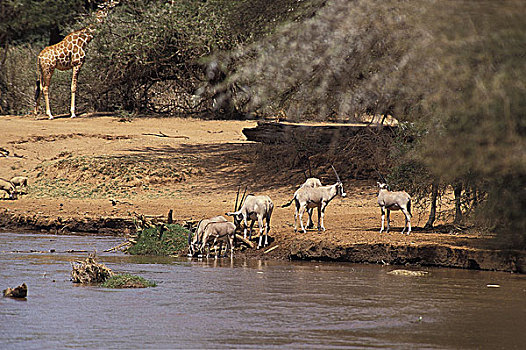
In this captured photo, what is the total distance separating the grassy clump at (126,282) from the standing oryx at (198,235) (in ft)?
10.3

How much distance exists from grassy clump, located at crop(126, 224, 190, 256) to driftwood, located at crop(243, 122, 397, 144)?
838cm

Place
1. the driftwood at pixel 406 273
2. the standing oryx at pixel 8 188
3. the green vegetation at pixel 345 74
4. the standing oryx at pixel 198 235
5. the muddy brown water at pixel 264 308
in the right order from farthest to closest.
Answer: the standing oryx at pixel 8 188
the standing oryx at pixel 198 235
the driftwood at pixel 406 273
the muddy brown water at pixel 264 308
the green vegetation at pixel 345 74

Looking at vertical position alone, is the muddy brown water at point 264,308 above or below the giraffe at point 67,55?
below

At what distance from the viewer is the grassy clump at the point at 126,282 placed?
1253cm

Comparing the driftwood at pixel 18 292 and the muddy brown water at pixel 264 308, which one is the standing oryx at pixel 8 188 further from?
the driftwood at pixel 18 292

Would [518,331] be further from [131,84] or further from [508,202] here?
[131,84]

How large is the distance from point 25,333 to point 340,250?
7525 millimetres

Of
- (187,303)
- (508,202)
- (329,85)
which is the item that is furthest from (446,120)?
(329,85)

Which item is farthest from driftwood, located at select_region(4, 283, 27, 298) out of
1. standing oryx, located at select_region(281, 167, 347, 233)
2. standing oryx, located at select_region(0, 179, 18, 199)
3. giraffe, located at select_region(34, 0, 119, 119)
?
giraffe, located at select_region(34, 0, 119, 119)

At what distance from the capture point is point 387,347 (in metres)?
8.69

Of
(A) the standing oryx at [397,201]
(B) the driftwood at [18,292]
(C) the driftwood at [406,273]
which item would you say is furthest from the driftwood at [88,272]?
(A) the standing oryx at [397,201]

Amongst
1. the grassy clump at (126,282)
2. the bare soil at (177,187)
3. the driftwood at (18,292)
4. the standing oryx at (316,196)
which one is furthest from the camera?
the standing oryx at (316,196)

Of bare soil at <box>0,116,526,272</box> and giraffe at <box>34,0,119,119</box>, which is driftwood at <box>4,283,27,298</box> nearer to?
bare soil at <box>0,116,526,272</box>

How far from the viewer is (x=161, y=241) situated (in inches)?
680
